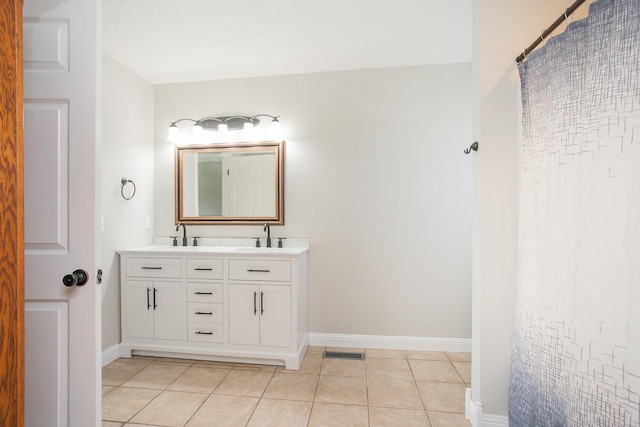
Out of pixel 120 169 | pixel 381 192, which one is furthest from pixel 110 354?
pixel 381 192

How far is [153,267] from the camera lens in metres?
2.34

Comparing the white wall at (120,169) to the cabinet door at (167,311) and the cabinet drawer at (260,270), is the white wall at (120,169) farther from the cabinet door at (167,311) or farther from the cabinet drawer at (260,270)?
the cabinet drawer at (260,270)

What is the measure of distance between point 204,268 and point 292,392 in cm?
119

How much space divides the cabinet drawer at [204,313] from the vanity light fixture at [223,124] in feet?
5.48

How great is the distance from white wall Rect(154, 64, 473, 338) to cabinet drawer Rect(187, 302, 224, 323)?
0.80 meters

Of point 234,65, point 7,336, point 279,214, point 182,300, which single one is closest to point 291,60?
point 234,65

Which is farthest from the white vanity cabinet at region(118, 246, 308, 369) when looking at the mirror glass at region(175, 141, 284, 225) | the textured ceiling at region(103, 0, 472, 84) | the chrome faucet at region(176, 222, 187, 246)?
the textured ceiling at region(103, 0, 472, 84)

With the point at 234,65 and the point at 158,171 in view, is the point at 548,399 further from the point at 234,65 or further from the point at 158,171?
the point at 158,171

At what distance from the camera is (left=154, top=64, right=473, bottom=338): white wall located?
2498 mm

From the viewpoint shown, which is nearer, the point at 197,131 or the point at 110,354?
the point at 110,354

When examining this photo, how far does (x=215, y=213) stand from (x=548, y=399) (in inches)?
108

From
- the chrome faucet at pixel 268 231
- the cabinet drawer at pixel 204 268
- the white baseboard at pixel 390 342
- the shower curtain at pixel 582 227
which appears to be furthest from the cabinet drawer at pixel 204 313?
the shower curtain at pixel 582 227

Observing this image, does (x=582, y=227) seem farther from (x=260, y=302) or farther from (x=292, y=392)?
(x=260, y=302)

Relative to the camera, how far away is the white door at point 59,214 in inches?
44.3
